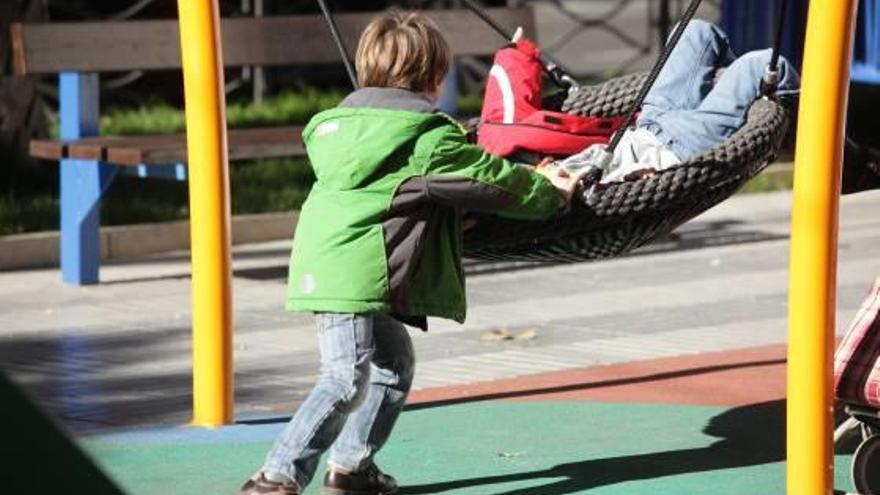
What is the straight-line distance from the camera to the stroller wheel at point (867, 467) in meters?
4.89

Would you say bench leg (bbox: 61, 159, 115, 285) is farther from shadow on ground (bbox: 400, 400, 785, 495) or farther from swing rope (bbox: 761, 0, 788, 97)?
swing rope (bbox: 761, 0, 788, 97)

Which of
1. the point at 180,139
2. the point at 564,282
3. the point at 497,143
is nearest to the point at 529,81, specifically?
the point at 497,143

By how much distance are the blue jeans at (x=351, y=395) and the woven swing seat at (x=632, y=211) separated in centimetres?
41

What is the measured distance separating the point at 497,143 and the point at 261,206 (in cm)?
574

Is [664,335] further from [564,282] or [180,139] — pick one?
[180,139]

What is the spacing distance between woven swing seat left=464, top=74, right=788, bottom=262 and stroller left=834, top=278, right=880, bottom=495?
1.67 ft

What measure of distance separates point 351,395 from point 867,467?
137 cm

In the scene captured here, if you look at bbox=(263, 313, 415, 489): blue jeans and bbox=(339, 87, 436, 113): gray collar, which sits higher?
bbox=(339, 87, 436, 113): gray collar

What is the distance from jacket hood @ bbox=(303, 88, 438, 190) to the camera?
465 cm

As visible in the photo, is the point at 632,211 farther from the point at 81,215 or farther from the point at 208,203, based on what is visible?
the point at 81,215

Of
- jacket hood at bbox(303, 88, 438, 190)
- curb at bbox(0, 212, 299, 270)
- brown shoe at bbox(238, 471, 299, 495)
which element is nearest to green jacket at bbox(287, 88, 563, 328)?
jacket hood at bbox(303, 88, 438, 190)

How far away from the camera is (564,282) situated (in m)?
9.27

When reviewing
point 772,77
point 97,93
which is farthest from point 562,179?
point 97,93

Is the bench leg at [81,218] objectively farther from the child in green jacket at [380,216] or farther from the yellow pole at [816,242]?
the yellow pole at [816,242]
